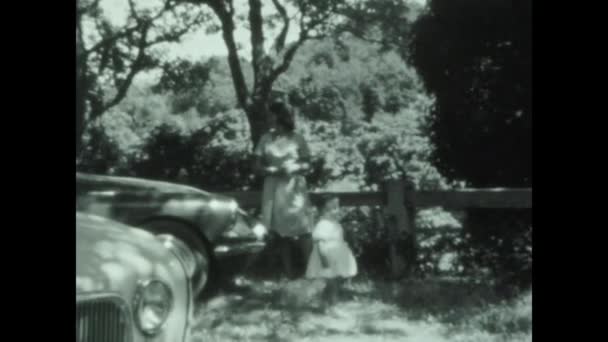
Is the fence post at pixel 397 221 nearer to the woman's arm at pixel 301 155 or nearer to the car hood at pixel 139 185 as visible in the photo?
the woman's arm at pixel 301 155

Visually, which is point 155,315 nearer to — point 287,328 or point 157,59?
point 287,328

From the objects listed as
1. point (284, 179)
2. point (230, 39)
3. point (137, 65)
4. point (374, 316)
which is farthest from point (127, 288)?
point (137, 65)

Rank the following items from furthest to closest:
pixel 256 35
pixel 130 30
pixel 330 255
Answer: pixel 130 30 < pixel 256 35 < pixel 330 255

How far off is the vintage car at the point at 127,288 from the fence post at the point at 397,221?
14.6 ft

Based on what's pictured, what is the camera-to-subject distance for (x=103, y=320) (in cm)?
289

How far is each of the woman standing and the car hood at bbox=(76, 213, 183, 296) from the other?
326 centimetres

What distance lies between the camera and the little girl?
617 centimetres

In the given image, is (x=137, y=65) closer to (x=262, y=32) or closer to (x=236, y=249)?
(x=262, y=32)

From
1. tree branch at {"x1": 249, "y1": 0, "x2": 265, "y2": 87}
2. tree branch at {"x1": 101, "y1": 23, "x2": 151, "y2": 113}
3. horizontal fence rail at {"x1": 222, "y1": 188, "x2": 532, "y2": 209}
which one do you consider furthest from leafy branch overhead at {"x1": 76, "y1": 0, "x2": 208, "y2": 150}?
horizontal fence rail at {"x1": 222, "y1": 188, "x2": 532, "y2": 209}

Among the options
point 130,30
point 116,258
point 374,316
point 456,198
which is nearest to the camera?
point 116,258

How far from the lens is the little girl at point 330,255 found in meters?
6.17

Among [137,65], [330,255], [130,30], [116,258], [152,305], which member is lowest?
[330,255]

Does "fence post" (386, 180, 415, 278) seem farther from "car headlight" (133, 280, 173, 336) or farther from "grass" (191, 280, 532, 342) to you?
"car headlight" (133, 280, 173, 336)

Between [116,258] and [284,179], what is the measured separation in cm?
378
